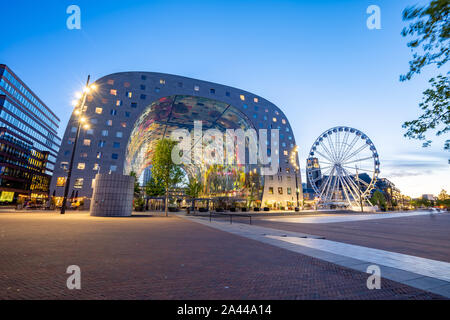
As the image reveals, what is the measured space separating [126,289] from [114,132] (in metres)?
52.5

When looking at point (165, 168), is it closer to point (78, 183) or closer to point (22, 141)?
point (78, 183)

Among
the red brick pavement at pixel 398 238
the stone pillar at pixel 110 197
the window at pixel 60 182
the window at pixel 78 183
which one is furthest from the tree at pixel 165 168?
the window at pixel 60 182

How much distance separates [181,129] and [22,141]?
56623mm

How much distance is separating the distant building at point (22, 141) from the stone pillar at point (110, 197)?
59855 millimetres

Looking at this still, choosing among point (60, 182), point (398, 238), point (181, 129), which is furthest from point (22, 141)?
point (398, 238)

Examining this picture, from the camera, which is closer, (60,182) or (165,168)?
(165,168)

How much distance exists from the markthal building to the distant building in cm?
3663

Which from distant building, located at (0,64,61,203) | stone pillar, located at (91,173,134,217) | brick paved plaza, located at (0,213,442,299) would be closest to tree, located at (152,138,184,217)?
stone pillar, located at (91,173,134,217)

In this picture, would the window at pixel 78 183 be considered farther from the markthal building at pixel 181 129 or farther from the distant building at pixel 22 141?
the distant building at pixel 22 141

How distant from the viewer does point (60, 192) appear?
44.9 m

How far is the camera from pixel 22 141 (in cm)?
7412

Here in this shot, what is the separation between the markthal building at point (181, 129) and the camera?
156 feet

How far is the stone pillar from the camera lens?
25719 mm
